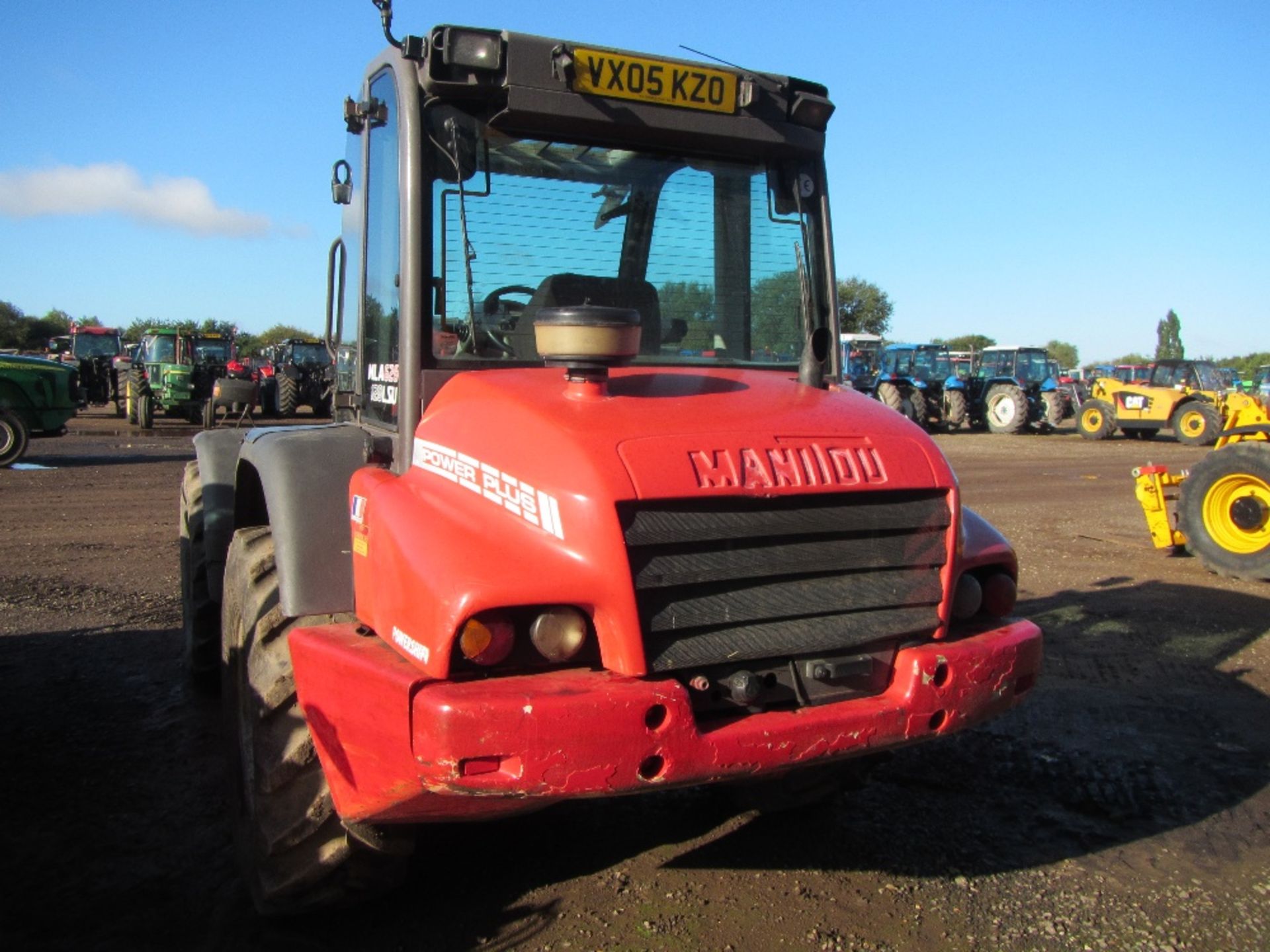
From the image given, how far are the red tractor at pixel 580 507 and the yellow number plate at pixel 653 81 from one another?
10mm

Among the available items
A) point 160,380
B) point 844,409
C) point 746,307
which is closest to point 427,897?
point 844,409

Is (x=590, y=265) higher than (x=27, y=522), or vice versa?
(x=590, y=265)

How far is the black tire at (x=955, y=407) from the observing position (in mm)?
27531

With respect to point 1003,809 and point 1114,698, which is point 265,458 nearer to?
point 1003,809

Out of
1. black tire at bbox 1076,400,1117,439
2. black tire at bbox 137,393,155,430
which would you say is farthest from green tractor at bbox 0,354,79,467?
black tire at bbox 1076,400,1117,439

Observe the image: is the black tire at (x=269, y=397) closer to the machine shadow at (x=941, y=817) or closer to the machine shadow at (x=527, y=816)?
the machine shadow at (x=527, y=816)

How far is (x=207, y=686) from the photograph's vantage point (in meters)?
5.20

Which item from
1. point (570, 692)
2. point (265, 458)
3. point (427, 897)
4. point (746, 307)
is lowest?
point (427, 897)

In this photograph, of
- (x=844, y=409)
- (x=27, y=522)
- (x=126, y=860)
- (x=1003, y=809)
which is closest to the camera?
(x=844, y=409)

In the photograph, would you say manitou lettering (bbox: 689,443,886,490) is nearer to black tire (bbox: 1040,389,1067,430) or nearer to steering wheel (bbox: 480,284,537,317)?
steering wheel (bbox: 480,284,537,317)

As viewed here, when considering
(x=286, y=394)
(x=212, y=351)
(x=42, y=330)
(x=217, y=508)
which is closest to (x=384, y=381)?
(x=217, y=508)

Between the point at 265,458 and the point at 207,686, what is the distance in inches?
80.6

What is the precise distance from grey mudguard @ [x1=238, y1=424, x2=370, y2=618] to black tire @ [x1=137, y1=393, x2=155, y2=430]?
2107 cm

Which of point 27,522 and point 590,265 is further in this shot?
point 27,522
